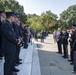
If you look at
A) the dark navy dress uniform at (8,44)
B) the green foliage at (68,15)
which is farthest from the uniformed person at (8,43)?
the green foliage at (68,15)

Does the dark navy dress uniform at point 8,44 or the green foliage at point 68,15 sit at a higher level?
the green foliage at point 68,15

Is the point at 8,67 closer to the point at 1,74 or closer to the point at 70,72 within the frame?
the point at 1,74

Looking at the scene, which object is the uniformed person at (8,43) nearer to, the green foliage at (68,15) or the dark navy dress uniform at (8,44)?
the dark navy dress uniform at (8,44)

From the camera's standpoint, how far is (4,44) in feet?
19.2

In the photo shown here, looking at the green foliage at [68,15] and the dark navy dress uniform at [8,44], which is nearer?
the dark navy dress uniform at [8,44]

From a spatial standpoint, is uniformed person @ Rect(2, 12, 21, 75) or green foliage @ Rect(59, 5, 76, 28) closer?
uniformed person @ Rect(2, 12, 21, 75)

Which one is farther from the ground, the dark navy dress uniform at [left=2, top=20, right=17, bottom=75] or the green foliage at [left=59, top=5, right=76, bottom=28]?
the green foliage at [left=59, top=5, right=76, bottom=28]

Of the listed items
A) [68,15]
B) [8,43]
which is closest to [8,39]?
[8,43]

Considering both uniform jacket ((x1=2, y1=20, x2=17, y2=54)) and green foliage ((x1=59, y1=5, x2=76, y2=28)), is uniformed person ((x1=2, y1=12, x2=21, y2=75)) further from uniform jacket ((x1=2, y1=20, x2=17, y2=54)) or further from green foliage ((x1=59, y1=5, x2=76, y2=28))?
green foliage ((x1=59, y1=5, x2=76, y2=28))

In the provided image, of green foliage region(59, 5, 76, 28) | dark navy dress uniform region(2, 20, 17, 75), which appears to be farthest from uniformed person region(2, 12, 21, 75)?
green foliage region(59, 5, 76, 28)

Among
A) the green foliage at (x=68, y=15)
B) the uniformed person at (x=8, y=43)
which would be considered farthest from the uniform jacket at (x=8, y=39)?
the green foliage at (x=68, y=15)

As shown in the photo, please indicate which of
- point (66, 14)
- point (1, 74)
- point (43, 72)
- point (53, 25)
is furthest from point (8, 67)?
point (66, 14)

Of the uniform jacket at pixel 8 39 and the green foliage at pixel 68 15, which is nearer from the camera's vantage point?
the uniform jacket at pixel 8 39

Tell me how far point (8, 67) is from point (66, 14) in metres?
97.9
